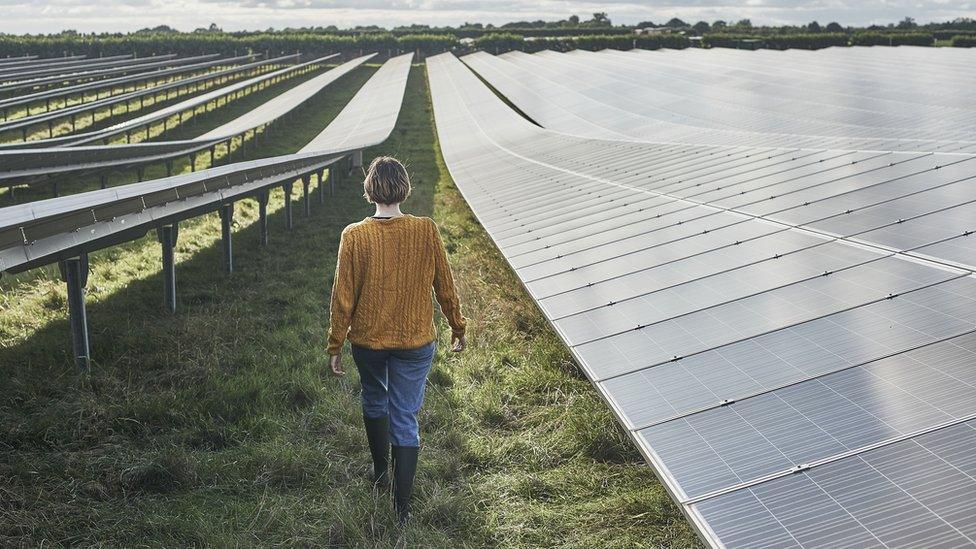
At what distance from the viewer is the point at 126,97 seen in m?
39.2

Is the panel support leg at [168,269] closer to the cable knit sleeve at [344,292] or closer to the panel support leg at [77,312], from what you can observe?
the panel support leg at [77,312]

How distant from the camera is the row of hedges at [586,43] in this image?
3425 inches

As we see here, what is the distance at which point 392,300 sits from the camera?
570 cm

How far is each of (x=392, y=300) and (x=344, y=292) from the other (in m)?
0.32

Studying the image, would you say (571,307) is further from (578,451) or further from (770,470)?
(770,470)

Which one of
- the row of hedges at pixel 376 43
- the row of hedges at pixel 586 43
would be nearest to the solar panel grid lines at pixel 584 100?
the row of hedges at pixel 586 43

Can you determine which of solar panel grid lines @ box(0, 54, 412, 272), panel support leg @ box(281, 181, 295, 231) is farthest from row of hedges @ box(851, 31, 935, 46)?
panel support leg @ box(281, 181, 295, 231)

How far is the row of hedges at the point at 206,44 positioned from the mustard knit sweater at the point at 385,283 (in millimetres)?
95642

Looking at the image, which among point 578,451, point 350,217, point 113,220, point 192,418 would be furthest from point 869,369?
point 350,217

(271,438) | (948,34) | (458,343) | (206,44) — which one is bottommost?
(271,438)

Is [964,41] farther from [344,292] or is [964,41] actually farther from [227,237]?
[344,292]

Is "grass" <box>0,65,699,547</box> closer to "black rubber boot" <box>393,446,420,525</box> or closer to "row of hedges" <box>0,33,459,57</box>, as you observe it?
"black rubber boot" <box>393,446,420,525</box>

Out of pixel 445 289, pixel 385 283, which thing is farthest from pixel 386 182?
pixel 445 289

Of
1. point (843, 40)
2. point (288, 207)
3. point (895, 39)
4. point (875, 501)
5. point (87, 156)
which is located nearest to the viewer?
point (875, 501)
